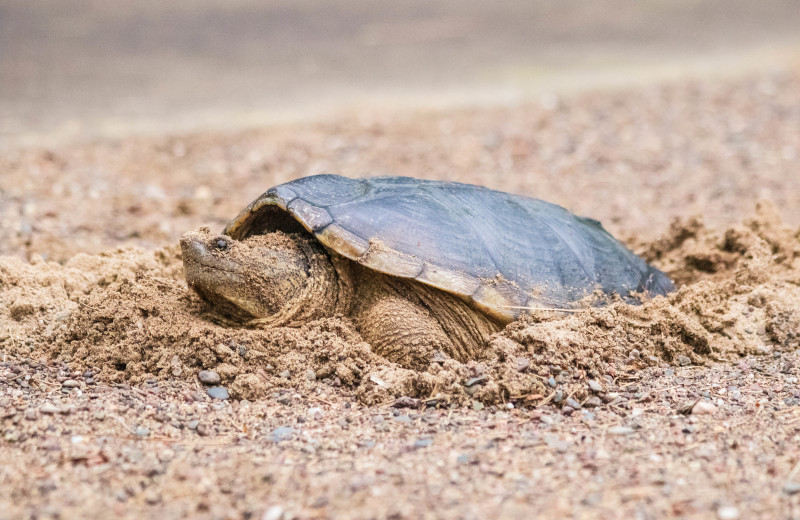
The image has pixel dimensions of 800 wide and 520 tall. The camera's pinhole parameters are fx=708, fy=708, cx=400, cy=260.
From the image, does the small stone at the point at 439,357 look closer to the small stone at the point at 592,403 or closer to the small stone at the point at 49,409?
the small stone at the point at 592,403

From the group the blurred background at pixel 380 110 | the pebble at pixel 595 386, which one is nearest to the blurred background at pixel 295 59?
the blurred background at pixel 380 110

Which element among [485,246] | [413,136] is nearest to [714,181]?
[413,136]

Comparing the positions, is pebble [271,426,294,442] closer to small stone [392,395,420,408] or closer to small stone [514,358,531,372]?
small stone [392,395,420,408]

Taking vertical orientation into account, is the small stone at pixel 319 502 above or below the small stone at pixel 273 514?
above

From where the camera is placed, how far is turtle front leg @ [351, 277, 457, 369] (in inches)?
118

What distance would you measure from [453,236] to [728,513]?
164 cm

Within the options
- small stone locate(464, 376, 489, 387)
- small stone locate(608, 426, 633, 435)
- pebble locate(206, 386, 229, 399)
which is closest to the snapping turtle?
small stone locate(464, 376, 489, 387)

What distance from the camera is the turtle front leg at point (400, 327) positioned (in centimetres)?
301

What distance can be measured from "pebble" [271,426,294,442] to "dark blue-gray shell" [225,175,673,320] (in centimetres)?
80

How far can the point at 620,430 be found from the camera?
8.10ft

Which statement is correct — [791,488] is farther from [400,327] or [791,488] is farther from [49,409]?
[49,409]

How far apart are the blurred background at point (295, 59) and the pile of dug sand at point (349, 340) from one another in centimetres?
508

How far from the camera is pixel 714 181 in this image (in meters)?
6.47

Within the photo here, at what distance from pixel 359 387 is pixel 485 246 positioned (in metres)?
0.88
